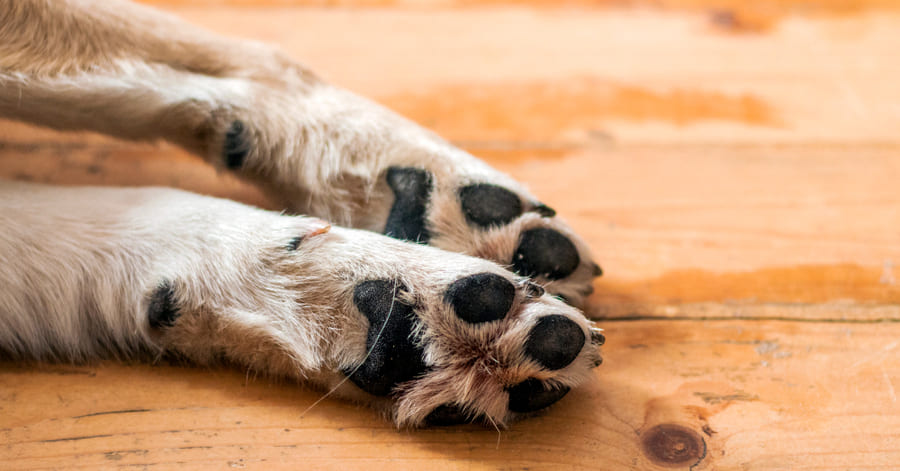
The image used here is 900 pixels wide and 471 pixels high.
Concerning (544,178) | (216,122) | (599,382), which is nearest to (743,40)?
(544,178)

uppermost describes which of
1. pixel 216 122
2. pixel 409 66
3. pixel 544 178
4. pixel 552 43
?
pixel 552 43

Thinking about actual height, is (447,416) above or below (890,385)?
below

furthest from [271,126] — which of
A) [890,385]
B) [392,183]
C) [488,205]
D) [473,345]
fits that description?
[890,385]

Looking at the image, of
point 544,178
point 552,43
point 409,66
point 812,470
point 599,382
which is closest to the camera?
point 812,470

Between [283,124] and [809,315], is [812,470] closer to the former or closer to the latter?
[809,315]

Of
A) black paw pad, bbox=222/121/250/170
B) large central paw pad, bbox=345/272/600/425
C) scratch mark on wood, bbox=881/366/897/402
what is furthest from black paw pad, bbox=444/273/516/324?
scratch mark on wood, bbox=881/366/897/402

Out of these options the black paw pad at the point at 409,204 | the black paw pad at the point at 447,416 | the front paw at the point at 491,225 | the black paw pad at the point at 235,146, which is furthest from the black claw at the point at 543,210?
the black paw pad at the point at 235,146

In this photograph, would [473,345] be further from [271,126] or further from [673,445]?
[271,126]
